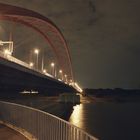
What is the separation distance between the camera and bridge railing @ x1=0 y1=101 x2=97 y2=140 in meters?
8.85

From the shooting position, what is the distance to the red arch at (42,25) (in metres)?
54.9

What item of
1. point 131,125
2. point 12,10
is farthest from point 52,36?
point 131,125

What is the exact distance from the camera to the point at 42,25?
78.1 m

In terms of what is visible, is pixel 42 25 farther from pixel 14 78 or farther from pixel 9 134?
pixel 9 134

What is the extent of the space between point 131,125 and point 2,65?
23982 millimetres

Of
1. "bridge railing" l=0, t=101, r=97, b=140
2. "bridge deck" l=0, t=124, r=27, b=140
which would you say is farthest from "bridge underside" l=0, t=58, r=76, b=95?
"bridge deck" l=0, t=124, r=27, b=140

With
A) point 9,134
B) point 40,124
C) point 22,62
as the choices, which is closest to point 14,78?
point 22,62

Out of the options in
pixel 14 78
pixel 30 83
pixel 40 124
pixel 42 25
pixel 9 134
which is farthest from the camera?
pixel 42 25

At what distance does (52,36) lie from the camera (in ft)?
300

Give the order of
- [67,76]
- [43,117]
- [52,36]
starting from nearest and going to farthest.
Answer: [43,117] < [52,36] < [67,76]

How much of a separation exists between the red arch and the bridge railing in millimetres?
37096

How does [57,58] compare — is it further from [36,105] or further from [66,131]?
[66,131]

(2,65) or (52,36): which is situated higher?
(52,36)

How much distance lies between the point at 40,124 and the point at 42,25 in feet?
224
